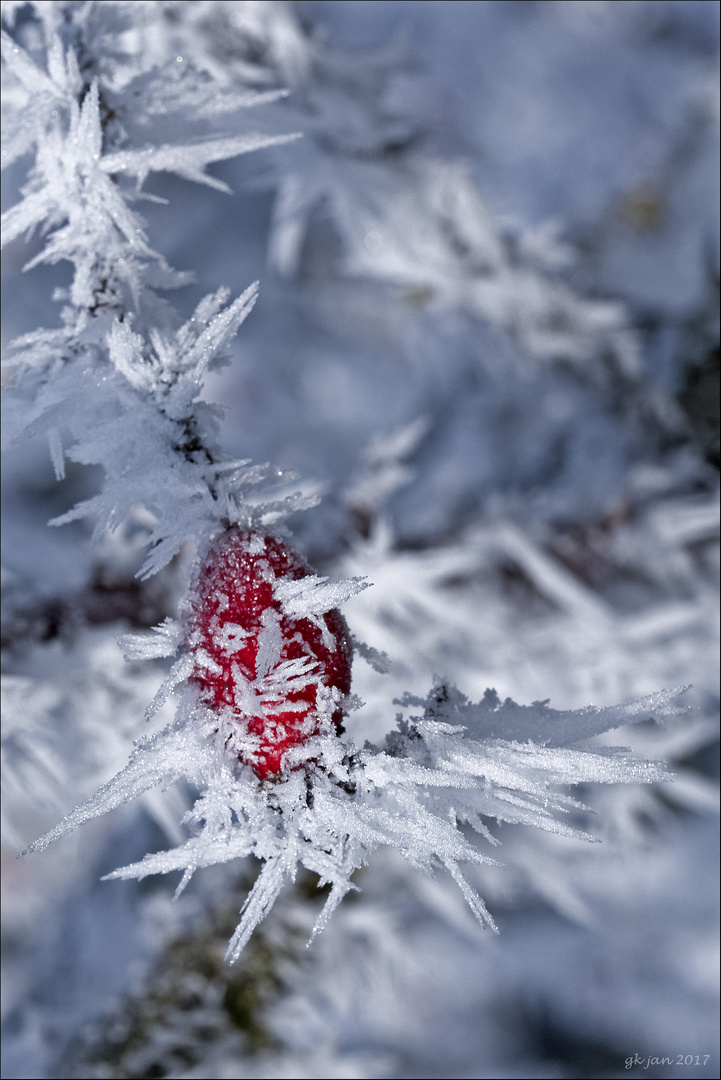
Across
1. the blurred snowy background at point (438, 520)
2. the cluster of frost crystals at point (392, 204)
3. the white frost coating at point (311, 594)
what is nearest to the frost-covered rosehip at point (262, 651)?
the white frost coating at point (311, 594)

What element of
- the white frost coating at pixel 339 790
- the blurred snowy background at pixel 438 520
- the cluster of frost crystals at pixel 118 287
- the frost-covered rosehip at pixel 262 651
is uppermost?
the cluster of frost crystals at pixel 118 287

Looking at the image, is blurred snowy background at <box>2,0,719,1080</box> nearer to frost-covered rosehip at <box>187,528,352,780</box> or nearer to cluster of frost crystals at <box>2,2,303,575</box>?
cluster of frost crystals at <box>2,2,303,575</box>

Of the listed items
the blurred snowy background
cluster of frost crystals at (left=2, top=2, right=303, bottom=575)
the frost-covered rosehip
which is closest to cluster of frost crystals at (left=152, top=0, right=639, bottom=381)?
the blurred snowy background

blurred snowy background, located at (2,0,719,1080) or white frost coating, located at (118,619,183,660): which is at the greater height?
white frost coating, located at (118,619,183,660)

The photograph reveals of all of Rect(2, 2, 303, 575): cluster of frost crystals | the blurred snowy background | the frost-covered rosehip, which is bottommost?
the blurred snowy background

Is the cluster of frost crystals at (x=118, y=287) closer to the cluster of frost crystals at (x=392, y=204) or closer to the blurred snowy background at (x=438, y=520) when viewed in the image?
the blurred snowy background at (x=438, y=520)

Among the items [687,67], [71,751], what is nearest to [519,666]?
[71,751]

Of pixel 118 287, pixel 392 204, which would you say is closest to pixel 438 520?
pixel 392 204
